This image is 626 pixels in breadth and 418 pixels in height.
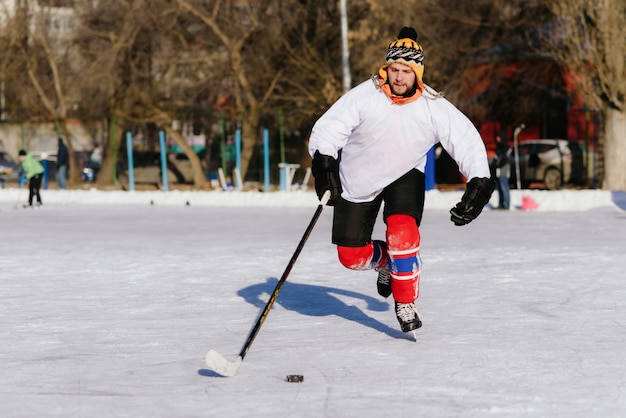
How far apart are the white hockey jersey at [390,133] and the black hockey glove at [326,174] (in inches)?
1.7

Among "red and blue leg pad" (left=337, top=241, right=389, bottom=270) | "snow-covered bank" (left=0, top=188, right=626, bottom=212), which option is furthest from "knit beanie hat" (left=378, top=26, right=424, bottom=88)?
"snow-covered bank" (left=0, top=188, right=626, bottom=212)

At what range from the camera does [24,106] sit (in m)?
33.3

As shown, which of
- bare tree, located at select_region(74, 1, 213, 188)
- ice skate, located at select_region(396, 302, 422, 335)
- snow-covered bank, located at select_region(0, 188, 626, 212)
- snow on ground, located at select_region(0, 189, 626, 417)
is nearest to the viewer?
snow on ground, located at select_region(0, 189, 626, 417)

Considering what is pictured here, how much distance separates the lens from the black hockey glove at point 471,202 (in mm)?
5836

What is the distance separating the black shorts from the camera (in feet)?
19.9

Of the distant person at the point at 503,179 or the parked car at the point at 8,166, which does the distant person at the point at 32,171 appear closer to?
the distant person at the point at 503,179

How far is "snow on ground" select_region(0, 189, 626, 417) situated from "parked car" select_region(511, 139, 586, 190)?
12.2 m

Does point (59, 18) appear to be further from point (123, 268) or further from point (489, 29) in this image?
point (123, 268)

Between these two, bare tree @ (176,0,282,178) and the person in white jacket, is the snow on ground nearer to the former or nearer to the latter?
the person in white jacket

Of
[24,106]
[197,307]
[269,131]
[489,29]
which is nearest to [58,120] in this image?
[24,106]

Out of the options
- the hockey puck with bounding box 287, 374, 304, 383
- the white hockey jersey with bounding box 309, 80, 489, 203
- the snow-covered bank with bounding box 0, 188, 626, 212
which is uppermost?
the white hockey jersey with bounding box 309, 80, 489, 203

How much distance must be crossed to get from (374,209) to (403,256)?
39 cm

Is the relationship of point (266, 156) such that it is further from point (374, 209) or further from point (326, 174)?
point (326, 174)

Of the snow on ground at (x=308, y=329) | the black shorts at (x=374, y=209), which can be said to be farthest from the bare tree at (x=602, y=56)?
the black shorts at (x=374, y=209)
